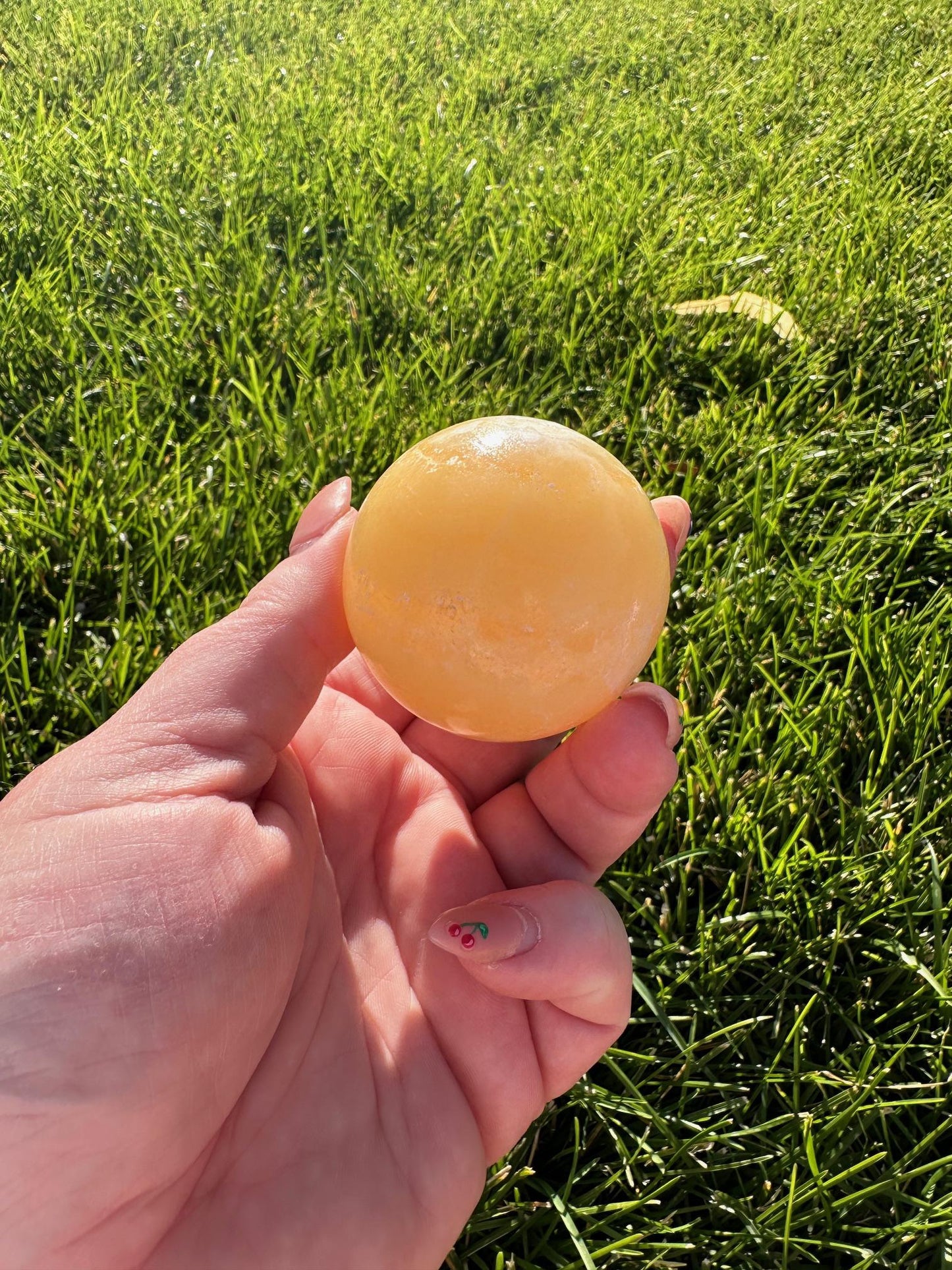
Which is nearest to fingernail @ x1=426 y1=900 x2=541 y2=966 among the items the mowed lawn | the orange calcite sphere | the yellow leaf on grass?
the orange calcite sphere

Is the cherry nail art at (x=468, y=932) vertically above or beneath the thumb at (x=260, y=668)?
beneath

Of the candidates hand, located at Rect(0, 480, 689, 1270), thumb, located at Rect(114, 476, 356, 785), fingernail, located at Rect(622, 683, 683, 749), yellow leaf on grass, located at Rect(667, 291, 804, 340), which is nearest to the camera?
hand, located at Rect(0, 480, 689, 1270)

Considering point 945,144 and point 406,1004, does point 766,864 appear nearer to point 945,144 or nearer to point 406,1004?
point 406,1004

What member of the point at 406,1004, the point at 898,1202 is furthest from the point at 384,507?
the point at 898,1202

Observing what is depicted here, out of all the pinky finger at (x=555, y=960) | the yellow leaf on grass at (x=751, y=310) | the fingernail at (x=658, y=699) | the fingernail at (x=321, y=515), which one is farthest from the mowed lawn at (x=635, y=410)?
the fingernail at (x=321, y=515)

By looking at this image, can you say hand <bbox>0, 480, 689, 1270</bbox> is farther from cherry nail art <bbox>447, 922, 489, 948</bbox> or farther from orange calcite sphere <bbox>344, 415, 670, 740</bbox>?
orange calcite sphere <bbox>344, 415, 670, 740</bbox>

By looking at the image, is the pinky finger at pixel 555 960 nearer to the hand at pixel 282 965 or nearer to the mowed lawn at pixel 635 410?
the hand at pixel 282 965

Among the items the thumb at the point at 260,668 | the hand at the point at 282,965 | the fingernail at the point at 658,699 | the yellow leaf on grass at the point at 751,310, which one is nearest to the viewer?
the hand at the point at 282,965
